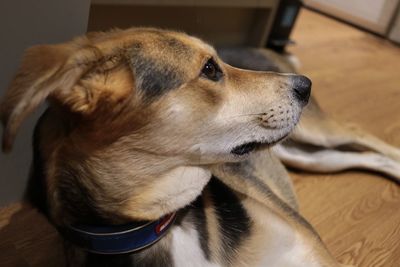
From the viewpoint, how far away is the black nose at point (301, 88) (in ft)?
4.17

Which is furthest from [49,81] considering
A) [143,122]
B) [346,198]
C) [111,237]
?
[346,198]

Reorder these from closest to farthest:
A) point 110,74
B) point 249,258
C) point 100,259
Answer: point 110,74 → point 100,259 → point 249,258

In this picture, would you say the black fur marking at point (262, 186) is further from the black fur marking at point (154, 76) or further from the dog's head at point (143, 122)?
the black fur marking at point (154, 76)

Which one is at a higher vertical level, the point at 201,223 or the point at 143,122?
the point at 143,122

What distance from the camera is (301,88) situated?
1286 mm

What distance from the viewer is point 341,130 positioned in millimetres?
2252

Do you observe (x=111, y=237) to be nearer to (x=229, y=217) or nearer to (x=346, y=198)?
(x=229, y=217)

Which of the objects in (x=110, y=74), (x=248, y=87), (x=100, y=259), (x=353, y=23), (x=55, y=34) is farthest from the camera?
(x=353, y=23)

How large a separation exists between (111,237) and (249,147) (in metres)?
0.42

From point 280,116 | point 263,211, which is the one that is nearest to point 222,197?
point 263,211

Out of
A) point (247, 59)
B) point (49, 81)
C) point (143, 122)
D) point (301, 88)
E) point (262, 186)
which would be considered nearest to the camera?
point (49, 81)

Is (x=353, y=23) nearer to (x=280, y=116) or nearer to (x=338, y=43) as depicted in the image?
(x=338, y=43)

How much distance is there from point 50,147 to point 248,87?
0.52 meters

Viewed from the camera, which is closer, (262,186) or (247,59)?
(262,186)
